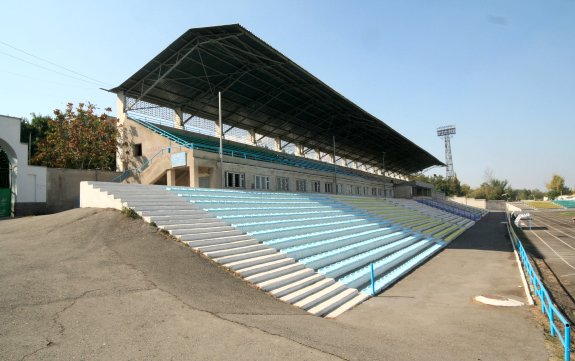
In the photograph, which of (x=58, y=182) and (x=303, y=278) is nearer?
(x=303, y=278)

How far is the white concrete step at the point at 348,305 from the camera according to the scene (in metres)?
9.29

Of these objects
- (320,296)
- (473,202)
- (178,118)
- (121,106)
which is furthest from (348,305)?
(473,202)

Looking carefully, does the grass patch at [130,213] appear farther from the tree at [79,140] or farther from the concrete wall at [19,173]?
the tree at [79,140]

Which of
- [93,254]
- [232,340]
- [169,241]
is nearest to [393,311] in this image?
[232,340]

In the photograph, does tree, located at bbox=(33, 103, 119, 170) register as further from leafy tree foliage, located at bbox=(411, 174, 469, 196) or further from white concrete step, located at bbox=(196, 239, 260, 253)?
leafy tree foliage, located at bbox=(411, 174, 469, 196)

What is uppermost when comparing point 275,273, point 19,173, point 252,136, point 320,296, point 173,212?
point 252,136

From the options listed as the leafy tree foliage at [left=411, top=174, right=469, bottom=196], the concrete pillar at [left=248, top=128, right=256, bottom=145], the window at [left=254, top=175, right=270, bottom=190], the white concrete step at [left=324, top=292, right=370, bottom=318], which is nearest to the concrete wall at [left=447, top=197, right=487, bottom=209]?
the leafy tree foliage at [left=411, top=174, right=469, bottom=196]

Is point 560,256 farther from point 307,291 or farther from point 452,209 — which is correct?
point 452,209

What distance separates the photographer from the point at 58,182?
74.8 ft

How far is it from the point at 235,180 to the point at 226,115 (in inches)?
434

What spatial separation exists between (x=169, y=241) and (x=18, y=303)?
4818mm

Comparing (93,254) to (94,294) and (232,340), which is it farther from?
(232,340)

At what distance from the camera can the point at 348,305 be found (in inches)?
396

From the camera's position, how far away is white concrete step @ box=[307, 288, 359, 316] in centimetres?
921
